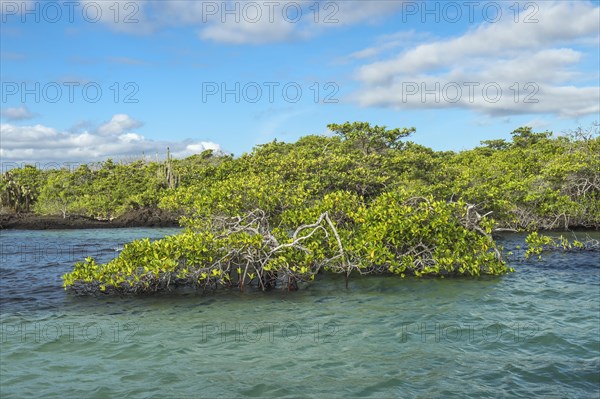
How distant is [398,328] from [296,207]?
672 cm

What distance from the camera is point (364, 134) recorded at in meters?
28.2

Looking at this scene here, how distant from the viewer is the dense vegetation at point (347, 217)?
1306 cm

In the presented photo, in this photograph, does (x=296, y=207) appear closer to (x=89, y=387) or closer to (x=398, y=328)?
(x=398, y=328)

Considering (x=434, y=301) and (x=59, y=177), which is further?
(x=59, y=177)

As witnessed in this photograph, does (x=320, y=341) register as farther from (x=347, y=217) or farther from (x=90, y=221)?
(x=90, y=221)

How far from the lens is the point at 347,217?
666 inches

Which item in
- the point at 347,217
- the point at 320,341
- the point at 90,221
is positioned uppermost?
the point at 347,217

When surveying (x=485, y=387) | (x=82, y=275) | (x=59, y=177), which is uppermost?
(x=59, y=177)

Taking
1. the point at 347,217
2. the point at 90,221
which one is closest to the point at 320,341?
the point at 347,217

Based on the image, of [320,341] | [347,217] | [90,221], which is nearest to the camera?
[320,341]

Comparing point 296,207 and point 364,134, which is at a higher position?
point 364,134

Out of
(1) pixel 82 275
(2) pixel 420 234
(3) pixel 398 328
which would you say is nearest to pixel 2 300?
(1) pixel 82 275

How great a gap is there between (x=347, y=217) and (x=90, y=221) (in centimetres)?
2785

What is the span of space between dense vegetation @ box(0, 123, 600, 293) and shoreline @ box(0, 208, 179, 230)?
10.6m
